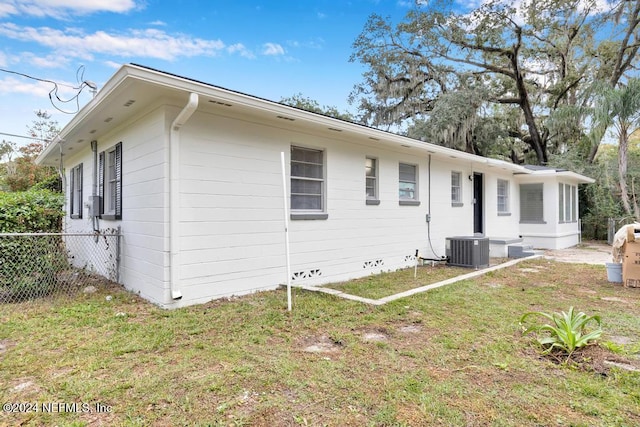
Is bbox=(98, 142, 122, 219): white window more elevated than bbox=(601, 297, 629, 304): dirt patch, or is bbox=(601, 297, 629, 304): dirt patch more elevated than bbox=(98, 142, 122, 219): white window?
bbox=(98, 142, 122, 219): white window

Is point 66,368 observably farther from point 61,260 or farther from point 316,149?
point 316,149

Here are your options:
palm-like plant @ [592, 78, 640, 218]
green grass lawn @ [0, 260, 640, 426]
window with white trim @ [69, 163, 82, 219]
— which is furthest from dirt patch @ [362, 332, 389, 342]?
palm-like plant @ [592, 78, 640, 218]

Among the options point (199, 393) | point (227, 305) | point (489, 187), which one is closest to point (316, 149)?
point (227, 305)

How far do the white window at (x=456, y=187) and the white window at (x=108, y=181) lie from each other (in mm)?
7824

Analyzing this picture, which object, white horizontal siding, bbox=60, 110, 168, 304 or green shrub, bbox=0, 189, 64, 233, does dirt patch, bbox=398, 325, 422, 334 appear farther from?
green shrub, bbox=0, 189, 64, 233

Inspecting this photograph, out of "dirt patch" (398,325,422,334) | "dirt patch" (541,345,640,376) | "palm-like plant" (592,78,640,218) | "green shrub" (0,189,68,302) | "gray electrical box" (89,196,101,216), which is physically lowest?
"dirt patch" (398,325,422,334)

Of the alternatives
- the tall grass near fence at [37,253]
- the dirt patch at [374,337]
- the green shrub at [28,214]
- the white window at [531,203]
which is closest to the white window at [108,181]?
the tall grass near fence at [37,253]

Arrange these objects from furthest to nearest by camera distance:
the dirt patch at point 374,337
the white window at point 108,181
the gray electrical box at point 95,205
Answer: the gray electrical box at point 95,205 → the white window at point 108,181 → the dirt patch at point 374,337

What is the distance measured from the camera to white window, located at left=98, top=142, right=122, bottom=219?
5.90 meters

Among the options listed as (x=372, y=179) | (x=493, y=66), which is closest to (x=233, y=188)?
(x=372, y=179)

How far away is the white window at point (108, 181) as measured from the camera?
5902 mm

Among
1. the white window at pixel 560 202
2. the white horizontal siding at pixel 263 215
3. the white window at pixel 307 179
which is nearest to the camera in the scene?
the white horizontal siding at pixel 263 215

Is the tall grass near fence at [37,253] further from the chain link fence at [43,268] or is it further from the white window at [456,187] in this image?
the white window at [456,187]

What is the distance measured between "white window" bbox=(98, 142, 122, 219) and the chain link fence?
535 millimetres
